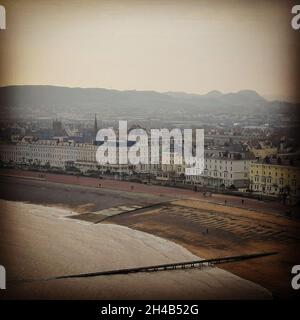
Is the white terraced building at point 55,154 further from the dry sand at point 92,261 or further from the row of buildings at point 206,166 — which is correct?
the dry sand at point 92,261

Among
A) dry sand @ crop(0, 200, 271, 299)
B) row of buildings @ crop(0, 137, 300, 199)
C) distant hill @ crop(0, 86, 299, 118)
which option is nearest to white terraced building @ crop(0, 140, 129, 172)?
row of buildings @ crop(0, 137, 300, 199)

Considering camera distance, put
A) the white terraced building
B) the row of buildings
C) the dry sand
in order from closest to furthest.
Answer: the dry sand < the row of buildings < the white terraced building

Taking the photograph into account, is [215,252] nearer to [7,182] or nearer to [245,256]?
[245,256]

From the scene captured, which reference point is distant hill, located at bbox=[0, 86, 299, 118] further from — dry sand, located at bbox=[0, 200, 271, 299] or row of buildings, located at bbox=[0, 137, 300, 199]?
dry sand, located at bbox=[0, 200, 271, 299]

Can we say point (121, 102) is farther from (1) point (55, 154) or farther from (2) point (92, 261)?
(2) point (92, 261)

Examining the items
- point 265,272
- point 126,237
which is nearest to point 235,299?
point 265,272

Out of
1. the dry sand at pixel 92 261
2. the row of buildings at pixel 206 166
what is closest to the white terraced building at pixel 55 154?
the row of buildings at pixel 206 166
